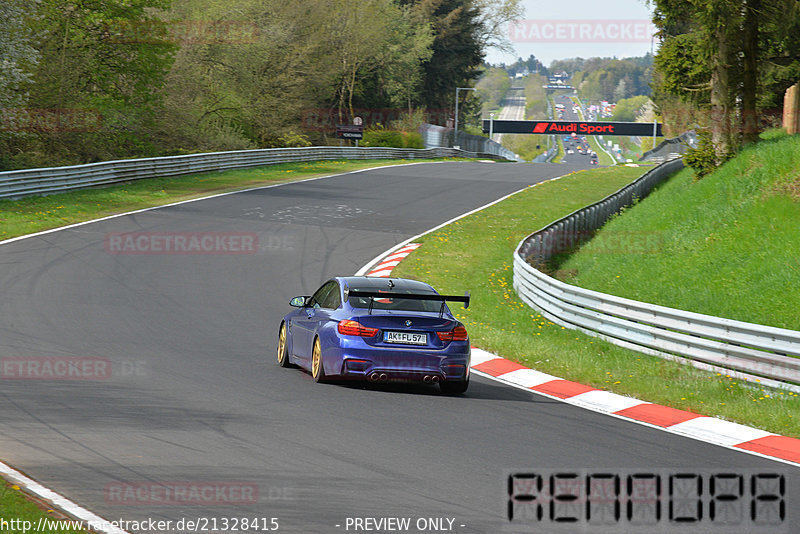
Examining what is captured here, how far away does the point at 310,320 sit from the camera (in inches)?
482

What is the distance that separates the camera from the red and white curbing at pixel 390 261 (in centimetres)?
2186

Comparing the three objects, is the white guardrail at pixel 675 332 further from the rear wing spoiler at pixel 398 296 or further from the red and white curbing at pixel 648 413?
the rear wing spoiler at pixel 398 296

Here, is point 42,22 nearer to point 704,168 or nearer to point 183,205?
point 183,205

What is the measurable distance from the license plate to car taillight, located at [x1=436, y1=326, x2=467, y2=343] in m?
0.22

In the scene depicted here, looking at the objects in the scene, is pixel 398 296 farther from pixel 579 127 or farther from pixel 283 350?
pixel 579 127

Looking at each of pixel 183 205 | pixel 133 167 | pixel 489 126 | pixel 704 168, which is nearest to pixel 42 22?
pixel 133 167

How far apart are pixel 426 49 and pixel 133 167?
55289mm

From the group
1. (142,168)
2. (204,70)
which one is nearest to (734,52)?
(142,168)

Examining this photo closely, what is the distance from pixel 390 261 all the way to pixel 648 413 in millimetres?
13352

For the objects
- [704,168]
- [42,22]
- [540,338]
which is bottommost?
[540,338]

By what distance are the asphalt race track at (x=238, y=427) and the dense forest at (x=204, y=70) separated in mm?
20324

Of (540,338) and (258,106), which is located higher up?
(258,106)

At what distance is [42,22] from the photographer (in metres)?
37.0

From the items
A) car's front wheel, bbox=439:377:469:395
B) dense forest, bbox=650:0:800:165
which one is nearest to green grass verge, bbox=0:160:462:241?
car's front wheel, bbox=439:377:469:395
